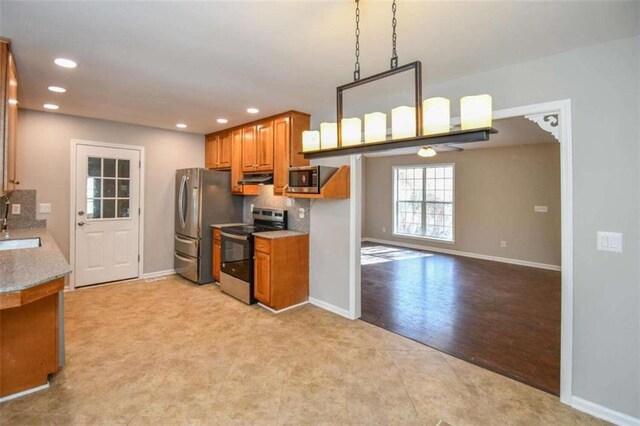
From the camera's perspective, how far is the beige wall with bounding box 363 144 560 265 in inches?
250

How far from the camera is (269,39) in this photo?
220 centimetres

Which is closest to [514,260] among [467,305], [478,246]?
[478,246]

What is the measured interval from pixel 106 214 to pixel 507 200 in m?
7.40

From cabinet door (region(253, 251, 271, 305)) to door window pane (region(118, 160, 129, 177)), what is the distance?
103 inches

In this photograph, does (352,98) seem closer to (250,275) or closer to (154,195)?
(250,275)

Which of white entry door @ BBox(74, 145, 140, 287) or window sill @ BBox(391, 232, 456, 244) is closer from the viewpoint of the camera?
white entry door @ BBox(74, 145, 140, 287)

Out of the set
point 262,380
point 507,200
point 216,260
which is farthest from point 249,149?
point 507,200

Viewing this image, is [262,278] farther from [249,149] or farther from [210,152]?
[210,152]

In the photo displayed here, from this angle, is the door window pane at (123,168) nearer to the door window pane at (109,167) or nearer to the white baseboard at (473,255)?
the door window pane at (109,167)

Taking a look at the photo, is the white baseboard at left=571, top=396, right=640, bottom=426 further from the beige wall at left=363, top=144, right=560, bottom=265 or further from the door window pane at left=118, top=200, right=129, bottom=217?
the door window pane at left=118, top=200, right=129, bottom=217

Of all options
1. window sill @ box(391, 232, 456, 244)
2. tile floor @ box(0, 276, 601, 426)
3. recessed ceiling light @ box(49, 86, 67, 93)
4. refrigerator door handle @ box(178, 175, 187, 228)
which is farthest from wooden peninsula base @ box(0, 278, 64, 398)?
window sill @ box(391, 232, 456, 244)

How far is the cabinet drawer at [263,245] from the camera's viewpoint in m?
3.85

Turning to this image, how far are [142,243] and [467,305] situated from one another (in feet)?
15.8

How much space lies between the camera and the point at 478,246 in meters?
7.35
